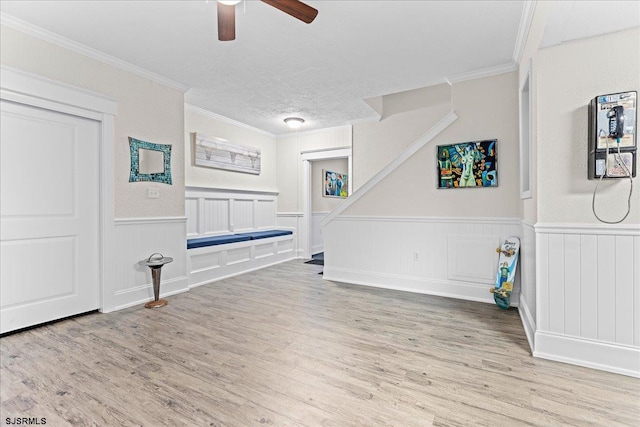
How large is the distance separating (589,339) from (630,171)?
1.09m

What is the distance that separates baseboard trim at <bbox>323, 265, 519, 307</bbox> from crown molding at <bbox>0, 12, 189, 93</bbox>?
10.4 ft

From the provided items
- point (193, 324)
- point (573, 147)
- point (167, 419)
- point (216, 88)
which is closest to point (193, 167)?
point (216, 88)

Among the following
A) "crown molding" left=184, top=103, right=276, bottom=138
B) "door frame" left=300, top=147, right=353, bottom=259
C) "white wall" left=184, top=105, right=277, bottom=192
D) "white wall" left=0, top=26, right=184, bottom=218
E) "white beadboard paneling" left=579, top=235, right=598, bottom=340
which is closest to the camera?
"white beadboard paneling" left=579, top=235, right=598, bottom=340

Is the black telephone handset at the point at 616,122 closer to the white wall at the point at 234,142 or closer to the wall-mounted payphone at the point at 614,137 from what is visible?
the wall-mounted payphone at the point at 614,137

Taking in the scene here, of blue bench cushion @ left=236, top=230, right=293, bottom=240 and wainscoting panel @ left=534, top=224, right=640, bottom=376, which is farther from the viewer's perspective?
blue bench cushion @ left=236, top=230, right=293, bottom=240

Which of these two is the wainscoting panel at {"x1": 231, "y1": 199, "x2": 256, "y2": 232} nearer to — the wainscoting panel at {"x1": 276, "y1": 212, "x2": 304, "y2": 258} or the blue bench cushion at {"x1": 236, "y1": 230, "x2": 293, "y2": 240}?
the blue bench cushion at {"x1": 236, "y1": 230, "x2": 293, "y2": 240}

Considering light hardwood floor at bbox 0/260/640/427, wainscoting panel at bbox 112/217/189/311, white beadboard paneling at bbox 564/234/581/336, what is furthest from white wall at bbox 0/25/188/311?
white beadboard paneling at bbox 564/234/581/336

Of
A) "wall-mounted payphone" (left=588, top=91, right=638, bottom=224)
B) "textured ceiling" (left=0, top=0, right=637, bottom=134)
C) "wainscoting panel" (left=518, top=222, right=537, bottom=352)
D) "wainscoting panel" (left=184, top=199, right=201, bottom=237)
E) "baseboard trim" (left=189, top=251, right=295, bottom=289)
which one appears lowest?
"baseboard trim" (left=189, top=251, right=295, bottom=289)

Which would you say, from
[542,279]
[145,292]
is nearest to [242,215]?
[145,292]

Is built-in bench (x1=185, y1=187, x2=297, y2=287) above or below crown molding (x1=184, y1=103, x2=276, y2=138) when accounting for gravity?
below

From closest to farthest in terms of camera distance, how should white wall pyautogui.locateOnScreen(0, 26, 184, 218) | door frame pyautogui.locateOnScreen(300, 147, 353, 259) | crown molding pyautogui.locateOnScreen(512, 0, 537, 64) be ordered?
crown molding pyautogui.locateOnScreen(512, 0, 537, 64) → white wall pyautogui.locateOnScreen(0, 26, 184, 218) → door frame pyautogui.locateOnScreen(300, 147, 353, 259)

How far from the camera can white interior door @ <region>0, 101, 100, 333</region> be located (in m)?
2.53

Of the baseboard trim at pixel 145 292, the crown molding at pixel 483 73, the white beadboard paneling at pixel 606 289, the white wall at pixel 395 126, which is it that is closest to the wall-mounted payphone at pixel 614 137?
the white beadboard paneling at pixel 606 289

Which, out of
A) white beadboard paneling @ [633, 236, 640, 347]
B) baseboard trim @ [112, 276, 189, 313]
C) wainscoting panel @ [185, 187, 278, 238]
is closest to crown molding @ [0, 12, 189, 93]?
wainscoting panel @ [185, 187, 278, 238]
